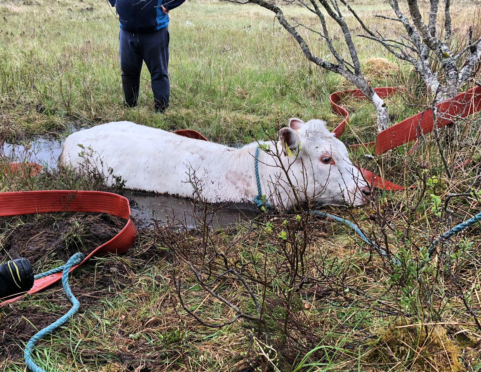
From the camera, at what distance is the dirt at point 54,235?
3504 mm

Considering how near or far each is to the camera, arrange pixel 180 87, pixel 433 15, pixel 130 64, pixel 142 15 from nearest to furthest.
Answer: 1. pixel 433 15
2. pixel 142 15
3. pixel 130 64
4. pixel 180 87

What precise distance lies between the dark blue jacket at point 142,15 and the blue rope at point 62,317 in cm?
517

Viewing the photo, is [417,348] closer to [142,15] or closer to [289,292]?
[289,292]

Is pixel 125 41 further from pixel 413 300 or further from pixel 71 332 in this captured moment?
pixel 413 300

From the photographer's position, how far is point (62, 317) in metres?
2.72

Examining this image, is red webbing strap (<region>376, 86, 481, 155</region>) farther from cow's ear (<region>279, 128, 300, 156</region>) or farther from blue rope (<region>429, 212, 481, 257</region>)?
blue rope (<region>429, 212, 481, 257</region>)

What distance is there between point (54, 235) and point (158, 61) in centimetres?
469

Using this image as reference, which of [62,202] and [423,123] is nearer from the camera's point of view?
[62,202]

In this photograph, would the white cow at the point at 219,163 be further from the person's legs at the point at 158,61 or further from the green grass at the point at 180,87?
the person's legs at the point at 158,61

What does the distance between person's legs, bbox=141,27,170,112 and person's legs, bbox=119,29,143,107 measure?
17 centimetres

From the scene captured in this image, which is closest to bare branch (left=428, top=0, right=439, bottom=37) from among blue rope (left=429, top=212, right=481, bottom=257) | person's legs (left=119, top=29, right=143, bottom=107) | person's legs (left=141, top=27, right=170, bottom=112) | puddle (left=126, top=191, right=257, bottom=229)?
puddle (left=126, top=191, right=257, bottom=229)

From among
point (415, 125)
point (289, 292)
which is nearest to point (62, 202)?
point (289, 292)

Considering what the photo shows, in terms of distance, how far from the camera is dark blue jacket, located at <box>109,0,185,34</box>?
7.14 metres

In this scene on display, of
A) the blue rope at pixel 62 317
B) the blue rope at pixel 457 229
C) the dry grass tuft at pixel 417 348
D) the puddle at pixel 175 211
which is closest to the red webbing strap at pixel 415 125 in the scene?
the puddle at pixel 175 211
